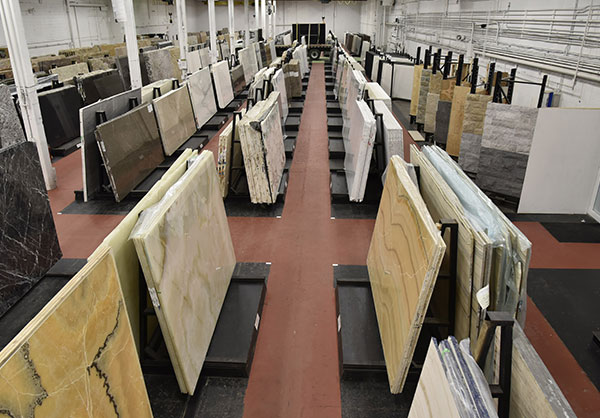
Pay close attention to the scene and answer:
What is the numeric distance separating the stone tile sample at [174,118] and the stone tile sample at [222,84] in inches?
79.3

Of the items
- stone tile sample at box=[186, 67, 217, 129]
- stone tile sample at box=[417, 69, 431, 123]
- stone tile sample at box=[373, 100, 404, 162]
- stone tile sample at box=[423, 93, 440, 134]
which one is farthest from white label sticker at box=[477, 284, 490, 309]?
stone tile sample at box=[417, 69, 431, 123]

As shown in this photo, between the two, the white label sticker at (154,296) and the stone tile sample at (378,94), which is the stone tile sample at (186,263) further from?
the stone tile sample at (378,94)

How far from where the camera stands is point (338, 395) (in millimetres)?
2670

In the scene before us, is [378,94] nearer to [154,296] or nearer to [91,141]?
[91,141]

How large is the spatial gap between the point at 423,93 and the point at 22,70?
672cm

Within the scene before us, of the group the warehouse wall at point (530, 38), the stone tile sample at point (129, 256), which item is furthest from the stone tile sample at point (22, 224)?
the warehouse wall at point (530, 38)

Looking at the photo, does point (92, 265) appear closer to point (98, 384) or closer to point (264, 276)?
point (98, 384)

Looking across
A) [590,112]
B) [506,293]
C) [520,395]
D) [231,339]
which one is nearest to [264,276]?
[231,339]

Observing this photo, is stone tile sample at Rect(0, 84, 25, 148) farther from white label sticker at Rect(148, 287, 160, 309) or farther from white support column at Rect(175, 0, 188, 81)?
white label sticker at Rect(148, 287, 160, 309)

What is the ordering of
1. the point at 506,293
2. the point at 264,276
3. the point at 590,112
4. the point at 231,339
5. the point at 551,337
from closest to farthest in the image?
the point at 506,293, the point at 231,339, the point at 551,337, the point at 264,276, the point at 590,112

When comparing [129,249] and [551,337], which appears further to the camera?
[551,337]

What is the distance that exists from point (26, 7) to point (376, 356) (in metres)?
16.4

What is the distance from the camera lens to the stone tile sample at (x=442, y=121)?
23.7 feet

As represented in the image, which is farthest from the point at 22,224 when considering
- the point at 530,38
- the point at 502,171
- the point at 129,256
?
the point at 530,38
